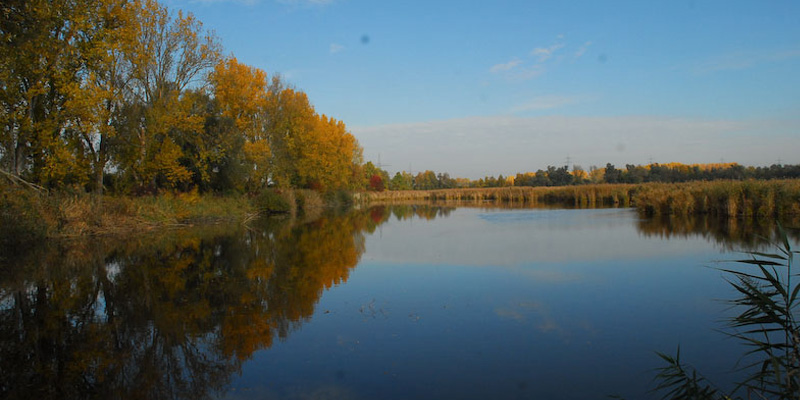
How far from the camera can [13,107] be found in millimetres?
15023

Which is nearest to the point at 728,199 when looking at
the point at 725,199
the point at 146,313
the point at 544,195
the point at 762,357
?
the point at 725,199

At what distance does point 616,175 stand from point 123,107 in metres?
60.6

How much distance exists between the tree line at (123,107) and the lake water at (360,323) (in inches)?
244

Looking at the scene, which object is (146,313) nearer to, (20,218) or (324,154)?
(20,218)

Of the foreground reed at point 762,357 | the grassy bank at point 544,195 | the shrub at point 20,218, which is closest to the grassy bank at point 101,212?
the shrub at point 20,218

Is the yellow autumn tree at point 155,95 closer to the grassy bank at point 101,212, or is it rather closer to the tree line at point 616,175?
the grassy bank at point 101,212

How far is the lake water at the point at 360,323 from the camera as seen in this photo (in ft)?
13.6

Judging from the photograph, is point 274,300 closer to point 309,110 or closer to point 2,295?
point 2,295

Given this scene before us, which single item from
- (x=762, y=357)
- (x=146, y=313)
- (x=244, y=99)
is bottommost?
(x=762, y=357)

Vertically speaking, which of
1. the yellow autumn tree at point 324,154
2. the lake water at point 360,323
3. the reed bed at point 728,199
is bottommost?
the lake water at point 360,323

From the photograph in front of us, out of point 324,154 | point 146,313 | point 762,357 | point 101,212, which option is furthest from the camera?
point 324,154

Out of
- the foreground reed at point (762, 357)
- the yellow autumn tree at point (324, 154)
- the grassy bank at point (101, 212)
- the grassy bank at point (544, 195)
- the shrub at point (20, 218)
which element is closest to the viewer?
the foreground reed at point (762, 357)

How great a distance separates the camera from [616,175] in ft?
211

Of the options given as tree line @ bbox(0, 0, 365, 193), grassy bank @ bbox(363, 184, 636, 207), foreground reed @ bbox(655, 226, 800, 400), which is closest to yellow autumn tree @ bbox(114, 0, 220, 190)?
tree line @ bbox(0, 0, 365, 193)
